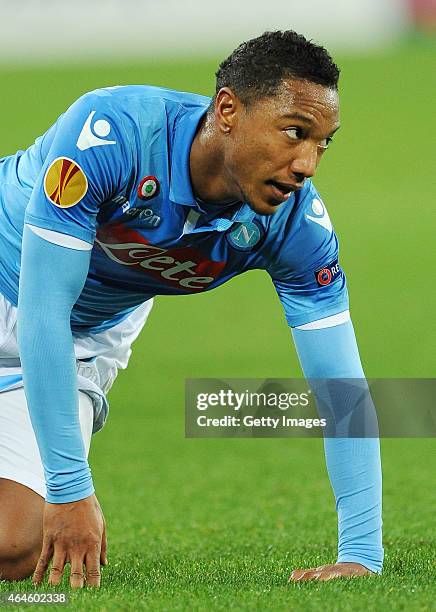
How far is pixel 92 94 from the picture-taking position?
431 cm

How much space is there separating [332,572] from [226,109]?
1.64 metres

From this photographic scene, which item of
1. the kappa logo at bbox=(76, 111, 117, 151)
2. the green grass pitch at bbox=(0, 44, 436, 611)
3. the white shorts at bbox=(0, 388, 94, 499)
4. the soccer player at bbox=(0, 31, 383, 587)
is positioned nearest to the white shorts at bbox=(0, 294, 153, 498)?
the white shorts at bbox=(0, 388, 94, 499)

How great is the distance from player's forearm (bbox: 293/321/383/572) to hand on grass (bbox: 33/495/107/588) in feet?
3.23

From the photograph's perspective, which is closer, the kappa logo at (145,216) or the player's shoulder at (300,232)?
the kappa logo at (145,216)

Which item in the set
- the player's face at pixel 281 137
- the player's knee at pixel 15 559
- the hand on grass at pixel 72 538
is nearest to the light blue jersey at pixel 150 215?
the player's face at pixel 281 137

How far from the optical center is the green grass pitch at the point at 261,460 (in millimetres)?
4488

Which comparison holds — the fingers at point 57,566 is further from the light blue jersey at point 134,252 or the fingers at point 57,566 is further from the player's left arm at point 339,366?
the player's left arm at point 339,366

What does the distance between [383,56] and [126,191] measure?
27908mm

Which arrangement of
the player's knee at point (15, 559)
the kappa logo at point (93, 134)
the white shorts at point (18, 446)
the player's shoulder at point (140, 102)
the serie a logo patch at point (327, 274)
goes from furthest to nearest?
1. the white shorts at point (18, 446)
2. the player's knee at point (15, 559)
3. the serie a logo patch at point (327, 274)
4. the player's shoulder at point (140, 102)
5. the kappa logo at point (93, 134)

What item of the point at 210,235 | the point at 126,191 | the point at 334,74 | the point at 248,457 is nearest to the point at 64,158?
the point at 126,191

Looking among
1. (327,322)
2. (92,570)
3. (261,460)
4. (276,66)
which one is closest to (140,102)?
(276,66)

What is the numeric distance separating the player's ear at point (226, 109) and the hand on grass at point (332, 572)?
1.56 meters

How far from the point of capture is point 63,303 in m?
4.14

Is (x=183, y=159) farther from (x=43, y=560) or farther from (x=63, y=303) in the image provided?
(x=43, y=560)
